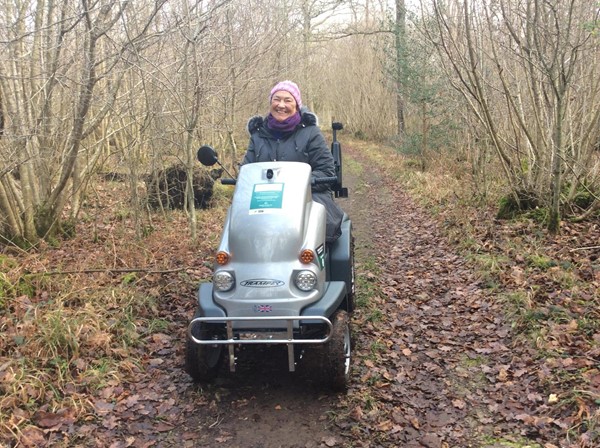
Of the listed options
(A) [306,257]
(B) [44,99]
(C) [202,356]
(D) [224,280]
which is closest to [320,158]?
(A) [306,257]

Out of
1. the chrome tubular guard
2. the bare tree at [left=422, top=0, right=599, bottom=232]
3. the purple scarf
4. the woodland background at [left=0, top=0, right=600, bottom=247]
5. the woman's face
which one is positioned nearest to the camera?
the chrome tubular guard

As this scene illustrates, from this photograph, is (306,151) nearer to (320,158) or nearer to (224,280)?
(320,158)

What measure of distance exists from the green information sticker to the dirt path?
4.48 ft

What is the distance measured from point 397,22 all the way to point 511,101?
34.8ft

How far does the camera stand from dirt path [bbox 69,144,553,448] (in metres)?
3.48

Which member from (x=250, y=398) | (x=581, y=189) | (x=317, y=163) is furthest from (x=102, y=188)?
(x=581, y=189)

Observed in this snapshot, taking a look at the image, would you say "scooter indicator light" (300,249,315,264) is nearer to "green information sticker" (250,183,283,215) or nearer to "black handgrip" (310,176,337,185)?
"green information sticker" (250,183,283,215)

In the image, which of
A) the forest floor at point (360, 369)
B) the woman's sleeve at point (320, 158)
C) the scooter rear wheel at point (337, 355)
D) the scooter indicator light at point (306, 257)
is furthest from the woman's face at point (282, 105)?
the forest floor at point (360, 369)

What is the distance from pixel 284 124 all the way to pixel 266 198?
1.07 m

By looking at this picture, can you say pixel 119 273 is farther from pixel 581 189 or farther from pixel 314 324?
pixel 581 189

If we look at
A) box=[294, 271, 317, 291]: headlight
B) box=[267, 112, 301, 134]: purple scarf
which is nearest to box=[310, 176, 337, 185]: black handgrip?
box=[267, 112, 301, 134]: purple scarf

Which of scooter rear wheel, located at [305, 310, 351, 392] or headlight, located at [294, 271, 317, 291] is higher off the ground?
headlight, located at [294, 271, 317, 291]

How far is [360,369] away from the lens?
4.29 meters

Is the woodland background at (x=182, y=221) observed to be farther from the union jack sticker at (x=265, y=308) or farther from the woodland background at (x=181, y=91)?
the union jack sticker at (x=265, y=308)
